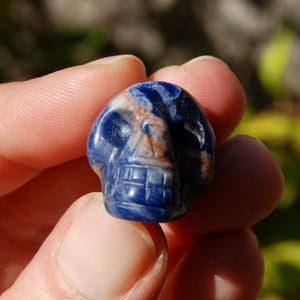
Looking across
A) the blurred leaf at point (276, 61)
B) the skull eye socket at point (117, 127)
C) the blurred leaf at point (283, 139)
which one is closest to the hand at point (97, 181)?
the skull eye socket at point (117, 127)

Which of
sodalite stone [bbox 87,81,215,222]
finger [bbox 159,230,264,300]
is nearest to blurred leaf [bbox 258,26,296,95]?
finger [bbox 159,230,264,300]

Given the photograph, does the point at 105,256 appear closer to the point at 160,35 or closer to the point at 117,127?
the point at 117,127

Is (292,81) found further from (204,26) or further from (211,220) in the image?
(211,220)

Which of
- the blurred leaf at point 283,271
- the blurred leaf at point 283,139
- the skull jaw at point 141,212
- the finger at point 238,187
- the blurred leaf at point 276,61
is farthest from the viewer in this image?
the blurred leaf at point 276,61

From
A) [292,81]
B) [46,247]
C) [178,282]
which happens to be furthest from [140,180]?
[292,81]

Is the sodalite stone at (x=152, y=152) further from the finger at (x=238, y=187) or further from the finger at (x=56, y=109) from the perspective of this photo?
the finger at (x=238, y=187)
